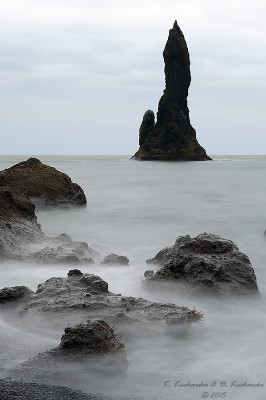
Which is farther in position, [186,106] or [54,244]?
[186,106]

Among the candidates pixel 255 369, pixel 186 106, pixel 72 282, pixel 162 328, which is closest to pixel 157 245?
pixel 72 282

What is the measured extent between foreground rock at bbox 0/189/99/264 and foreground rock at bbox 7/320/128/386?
328cm

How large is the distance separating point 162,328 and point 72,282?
53.2 inches

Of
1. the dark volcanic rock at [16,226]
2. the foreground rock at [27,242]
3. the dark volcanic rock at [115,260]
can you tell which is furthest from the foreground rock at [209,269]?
the dark volcanic rock at [16,226]

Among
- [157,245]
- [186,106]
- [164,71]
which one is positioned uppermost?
[164,71]

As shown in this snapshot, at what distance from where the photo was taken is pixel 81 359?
4.26 metres

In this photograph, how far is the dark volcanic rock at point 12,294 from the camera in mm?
5680

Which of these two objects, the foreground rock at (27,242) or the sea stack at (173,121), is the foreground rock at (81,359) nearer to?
the foreground rock at (27,242)

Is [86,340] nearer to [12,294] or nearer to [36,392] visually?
[36,392]

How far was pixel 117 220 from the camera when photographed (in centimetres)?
1368

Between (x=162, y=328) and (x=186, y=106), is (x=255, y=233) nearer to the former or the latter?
(x=162, y=328)

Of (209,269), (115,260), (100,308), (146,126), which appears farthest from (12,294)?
(146,126)

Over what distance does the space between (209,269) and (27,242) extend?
350cm

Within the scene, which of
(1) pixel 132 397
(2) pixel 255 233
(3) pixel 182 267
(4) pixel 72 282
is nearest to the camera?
(1) pixel 132 397
